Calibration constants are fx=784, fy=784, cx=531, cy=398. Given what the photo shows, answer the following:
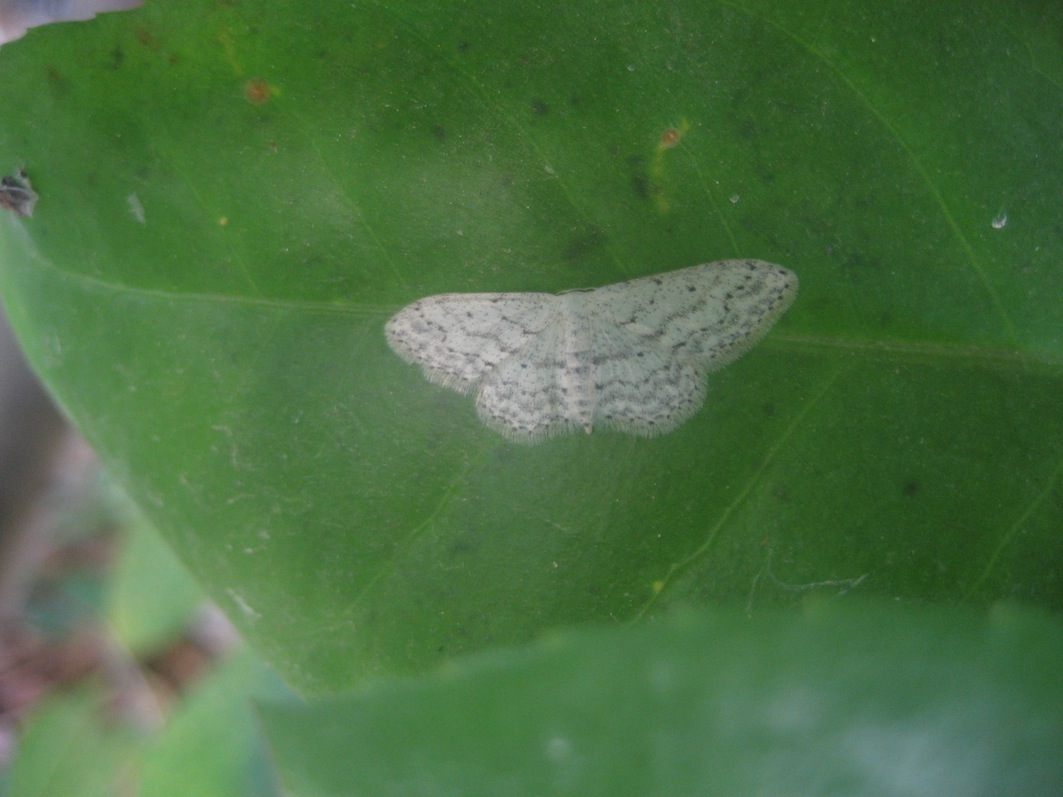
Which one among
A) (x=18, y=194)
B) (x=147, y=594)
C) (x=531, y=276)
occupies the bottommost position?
(x=147, y=594)

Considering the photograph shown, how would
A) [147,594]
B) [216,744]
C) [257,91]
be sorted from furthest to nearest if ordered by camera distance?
[147,594]
[216,744]
[257,91]

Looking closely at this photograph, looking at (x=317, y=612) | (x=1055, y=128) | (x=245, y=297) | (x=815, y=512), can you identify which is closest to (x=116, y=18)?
(x=245, y=297)

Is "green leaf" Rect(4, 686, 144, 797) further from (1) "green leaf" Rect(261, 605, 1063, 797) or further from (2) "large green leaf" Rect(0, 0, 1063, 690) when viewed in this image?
(1) "green leaf" Rect(261, 605, 1063, 797)

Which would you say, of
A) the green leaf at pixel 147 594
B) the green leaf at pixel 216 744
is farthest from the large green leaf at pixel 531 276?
the green leaf at pixel 147 594

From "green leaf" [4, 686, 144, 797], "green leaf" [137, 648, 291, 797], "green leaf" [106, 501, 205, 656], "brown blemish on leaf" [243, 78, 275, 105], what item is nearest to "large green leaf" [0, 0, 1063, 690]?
"brown blemish on leaf" [243, 78, 275, 105]

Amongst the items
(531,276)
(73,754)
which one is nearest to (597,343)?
(531,276)

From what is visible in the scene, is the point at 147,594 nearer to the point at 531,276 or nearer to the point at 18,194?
the point at 18,194
